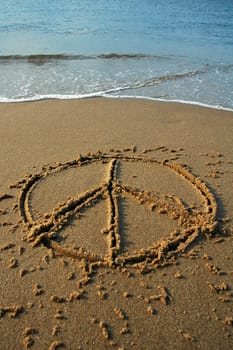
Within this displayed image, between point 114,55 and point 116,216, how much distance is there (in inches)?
274

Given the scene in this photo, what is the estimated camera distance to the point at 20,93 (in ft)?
19.9

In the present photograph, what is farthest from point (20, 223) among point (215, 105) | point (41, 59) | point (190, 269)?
point (41, 59)

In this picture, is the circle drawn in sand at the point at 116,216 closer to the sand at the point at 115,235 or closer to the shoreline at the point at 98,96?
the sand at the point at 115,235

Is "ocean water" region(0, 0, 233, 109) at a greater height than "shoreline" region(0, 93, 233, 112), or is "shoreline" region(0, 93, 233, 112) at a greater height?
"ocean water" region(0, 0, 233, 109)

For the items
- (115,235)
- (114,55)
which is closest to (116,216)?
(115,235)

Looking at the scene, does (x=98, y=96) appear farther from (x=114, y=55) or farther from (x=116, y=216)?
(x=114, y=55)

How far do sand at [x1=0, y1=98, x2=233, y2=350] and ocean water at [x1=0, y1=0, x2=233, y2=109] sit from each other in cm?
163

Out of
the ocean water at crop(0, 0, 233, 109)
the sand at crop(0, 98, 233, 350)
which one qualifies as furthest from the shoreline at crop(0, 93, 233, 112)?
the sand at crop(0, 98, 233, 350)

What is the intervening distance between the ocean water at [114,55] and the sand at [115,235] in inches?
64.3

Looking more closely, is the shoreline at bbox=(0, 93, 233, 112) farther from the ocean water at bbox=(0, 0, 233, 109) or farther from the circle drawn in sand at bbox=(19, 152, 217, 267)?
the circle drawn in sand at bbox=(19, 152, 217, 267)

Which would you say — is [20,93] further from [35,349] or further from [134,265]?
[35,349]

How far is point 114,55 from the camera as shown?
9086 millimetres

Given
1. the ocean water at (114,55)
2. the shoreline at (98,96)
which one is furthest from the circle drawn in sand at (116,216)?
the ocean water at (114,55)

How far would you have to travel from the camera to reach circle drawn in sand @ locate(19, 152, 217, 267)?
2752mm
